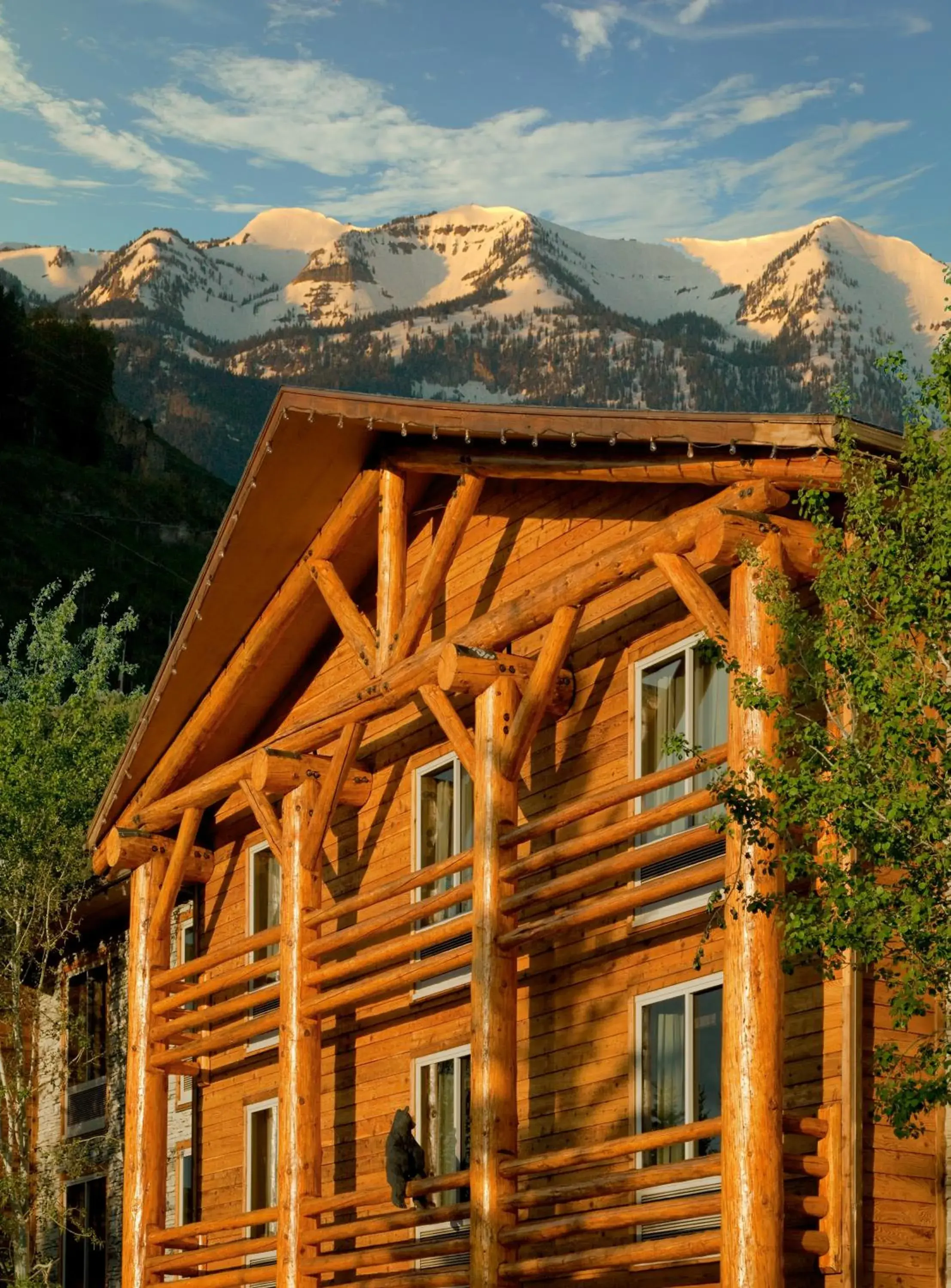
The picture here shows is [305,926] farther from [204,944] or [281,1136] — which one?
[204,944]

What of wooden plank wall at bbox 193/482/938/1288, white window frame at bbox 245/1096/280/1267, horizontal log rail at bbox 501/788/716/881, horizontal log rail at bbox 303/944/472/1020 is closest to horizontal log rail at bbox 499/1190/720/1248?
wooden plank wall at bbox 193/482/938/1288

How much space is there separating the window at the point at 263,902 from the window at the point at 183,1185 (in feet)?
11.2

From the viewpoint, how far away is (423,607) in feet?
57.1

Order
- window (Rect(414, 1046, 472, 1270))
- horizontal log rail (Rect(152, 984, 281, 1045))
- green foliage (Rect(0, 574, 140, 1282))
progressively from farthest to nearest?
green foliage (Rect(0, 574, 140, 1282)) < horizontal log rail (Rect(152, 984, 281, 1045)) < window (Rect(414, 1046, 472, 1270))

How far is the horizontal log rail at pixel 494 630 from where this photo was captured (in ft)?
46.1

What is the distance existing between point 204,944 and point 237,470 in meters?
138

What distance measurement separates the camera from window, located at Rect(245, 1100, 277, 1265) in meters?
20.5

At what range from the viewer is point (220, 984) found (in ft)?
64.2

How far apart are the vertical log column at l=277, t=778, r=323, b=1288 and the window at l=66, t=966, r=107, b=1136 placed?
31.9 ft

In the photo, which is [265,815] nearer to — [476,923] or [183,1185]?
[476,923]

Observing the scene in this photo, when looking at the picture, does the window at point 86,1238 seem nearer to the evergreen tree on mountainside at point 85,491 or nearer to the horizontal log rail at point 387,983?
the horizontal log rail at point 387,983

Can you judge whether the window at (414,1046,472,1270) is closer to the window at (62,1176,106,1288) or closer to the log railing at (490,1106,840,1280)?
the log railing at (490,1106,840,1280)

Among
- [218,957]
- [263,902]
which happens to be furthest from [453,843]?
[263,902]

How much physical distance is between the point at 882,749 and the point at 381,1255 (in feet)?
26.4
